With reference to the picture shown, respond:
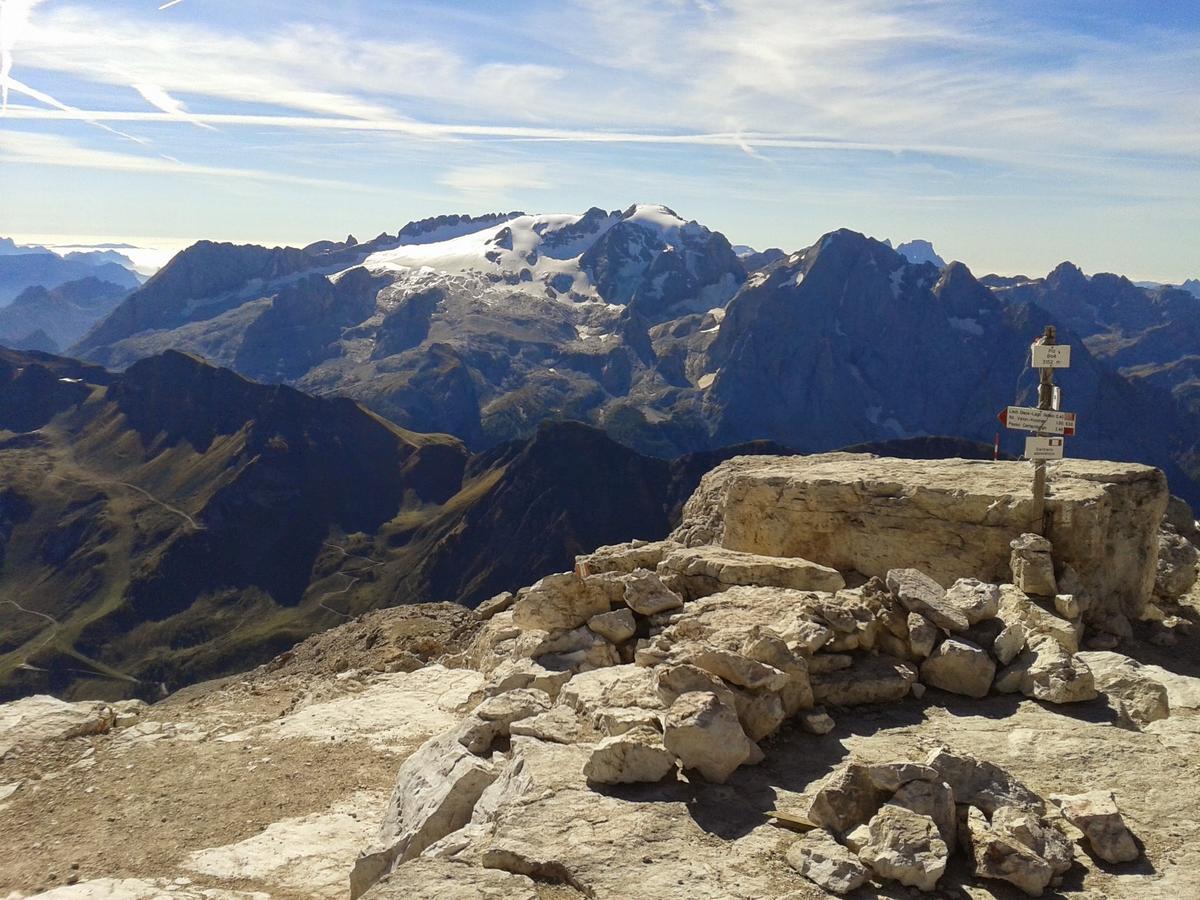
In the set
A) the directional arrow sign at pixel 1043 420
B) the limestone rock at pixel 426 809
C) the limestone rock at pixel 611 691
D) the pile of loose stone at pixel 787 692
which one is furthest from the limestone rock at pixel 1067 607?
the limestone rock at pixel 426 809

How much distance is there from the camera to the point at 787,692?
41.4ft

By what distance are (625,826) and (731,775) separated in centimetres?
179

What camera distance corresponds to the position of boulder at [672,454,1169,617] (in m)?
19.0

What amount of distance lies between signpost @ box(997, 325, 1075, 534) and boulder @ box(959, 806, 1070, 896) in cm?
954

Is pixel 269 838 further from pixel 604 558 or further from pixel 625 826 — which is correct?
pixel 604 558

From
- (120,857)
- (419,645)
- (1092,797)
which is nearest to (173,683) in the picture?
(419,645)

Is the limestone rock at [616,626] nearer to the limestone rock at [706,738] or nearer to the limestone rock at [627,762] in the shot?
the limestone rock at [706,738]

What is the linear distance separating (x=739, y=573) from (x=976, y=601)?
5192 millimetres

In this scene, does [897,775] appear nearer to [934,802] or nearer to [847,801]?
[934,802]

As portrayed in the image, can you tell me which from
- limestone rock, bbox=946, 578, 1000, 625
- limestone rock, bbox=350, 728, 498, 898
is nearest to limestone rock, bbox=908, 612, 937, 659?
limestone rock, bbox=946, 578, 1000, 625

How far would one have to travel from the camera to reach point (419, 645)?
2847cm

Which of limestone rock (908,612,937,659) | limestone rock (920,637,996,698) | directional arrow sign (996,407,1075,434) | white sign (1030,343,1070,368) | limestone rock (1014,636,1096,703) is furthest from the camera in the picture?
directional arrow sign (996,407,1075,434)

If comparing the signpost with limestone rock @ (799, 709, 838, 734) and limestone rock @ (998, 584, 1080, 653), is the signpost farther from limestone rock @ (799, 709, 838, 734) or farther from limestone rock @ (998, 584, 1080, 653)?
limestone rock @ (799, 709, 838, 734)

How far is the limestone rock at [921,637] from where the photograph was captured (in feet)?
45.9
